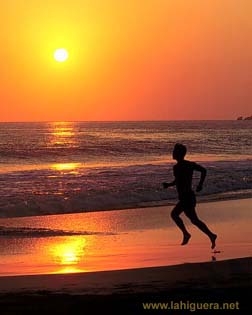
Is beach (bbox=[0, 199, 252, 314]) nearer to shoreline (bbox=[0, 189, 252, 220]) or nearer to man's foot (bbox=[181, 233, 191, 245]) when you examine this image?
man's foot (bbox=[181, 233, 191, 245])

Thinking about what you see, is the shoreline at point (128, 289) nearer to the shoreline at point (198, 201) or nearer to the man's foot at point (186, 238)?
the man's foot at point (186, 238)

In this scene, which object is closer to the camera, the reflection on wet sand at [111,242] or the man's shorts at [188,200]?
the reflection on wet sand at [111,242]

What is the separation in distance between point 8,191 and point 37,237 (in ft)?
26.9

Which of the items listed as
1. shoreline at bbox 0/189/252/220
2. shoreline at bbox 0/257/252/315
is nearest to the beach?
shoreline at bbox 0/257/252/315

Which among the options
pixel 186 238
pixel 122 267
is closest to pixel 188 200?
pixel 186 238

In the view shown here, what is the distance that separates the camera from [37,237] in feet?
39.6

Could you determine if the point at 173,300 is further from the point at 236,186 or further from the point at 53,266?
the point at 236,186

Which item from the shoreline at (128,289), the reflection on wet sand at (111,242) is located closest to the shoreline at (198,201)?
the reflection on wet sand at (111,242)

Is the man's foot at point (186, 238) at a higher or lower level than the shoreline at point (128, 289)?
higher

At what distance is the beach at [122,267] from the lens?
6393mm

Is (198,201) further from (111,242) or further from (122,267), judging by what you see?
(122,267)

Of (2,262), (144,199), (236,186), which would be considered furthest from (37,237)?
(236,186)

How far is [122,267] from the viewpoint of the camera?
Answer: 8.41 meters

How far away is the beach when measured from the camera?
21.0 feet
